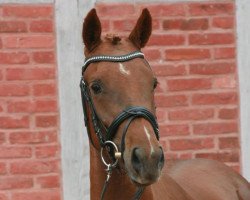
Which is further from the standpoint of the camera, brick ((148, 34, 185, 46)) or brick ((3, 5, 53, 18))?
brick ((148, 34, 185, 46))

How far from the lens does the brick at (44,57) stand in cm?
633

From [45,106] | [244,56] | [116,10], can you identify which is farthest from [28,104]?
[244,56]

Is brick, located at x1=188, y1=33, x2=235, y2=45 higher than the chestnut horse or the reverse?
higher

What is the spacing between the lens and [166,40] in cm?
649

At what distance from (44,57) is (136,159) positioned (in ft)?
9.12

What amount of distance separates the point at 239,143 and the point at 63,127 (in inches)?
56.1

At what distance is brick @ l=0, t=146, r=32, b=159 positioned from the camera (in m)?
6.30

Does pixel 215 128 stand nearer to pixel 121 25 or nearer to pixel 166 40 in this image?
pixel 166 40

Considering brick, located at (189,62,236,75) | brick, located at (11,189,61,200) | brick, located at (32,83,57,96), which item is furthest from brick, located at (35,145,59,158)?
brick, located at (189,62,236,75)

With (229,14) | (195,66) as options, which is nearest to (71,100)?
(195,66)

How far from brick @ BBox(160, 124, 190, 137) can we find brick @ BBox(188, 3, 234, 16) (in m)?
0.90

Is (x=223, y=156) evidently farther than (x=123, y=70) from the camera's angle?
Yes

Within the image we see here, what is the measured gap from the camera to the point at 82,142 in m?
6.38

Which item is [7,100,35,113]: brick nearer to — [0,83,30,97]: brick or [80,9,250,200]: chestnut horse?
[0,83,30,97]: brick
